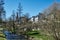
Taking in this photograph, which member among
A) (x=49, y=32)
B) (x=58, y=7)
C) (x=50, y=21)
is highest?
(x=58, y=7)

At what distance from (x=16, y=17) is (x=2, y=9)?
9.80m

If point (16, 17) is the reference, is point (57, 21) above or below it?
below

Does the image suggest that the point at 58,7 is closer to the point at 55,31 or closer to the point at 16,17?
the point at 55,31

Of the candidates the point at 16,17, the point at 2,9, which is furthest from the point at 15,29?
the point at 16,17

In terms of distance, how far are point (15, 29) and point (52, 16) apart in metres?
33.7

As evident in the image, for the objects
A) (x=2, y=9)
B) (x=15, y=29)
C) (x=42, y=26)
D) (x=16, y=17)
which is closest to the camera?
(x=42, y=26)

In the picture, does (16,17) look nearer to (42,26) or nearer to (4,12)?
(4,12)

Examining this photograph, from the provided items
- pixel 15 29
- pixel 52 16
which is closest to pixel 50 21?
pixel 52 16

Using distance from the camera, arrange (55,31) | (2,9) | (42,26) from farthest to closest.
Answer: (2,9) < (42,26) < (55,31)

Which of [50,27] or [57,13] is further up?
[57,13]

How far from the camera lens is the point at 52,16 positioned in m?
22.7

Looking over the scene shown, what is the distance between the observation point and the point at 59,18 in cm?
2248

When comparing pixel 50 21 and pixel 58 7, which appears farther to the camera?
pixel 58 7

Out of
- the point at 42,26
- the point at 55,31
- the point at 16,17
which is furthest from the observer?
the point at 16,17
